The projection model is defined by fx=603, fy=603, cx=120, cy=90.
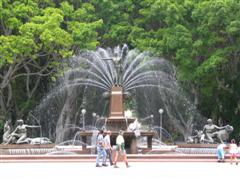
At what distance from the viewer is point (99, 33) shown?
45.0 meters

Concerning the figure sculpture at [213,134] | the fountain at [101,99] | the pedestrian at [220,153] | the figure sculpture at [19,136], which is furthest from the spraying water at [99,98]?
the pedestrian at [220,153]

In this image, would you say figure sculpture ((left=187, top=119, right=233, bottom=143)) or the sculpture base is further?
figure sculpture ((left=187, top=119, right=233, bottom=143))

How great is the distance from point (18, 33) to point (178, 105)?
12823 millimetres

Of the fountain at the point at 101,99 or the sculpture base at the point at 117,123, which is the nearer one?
the sculpture base at the point at 117,123

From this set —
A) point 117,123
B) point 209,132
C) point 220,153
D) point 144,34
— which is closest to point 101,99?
point 144,34

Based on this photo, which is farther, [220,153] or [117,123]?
[117,123]
